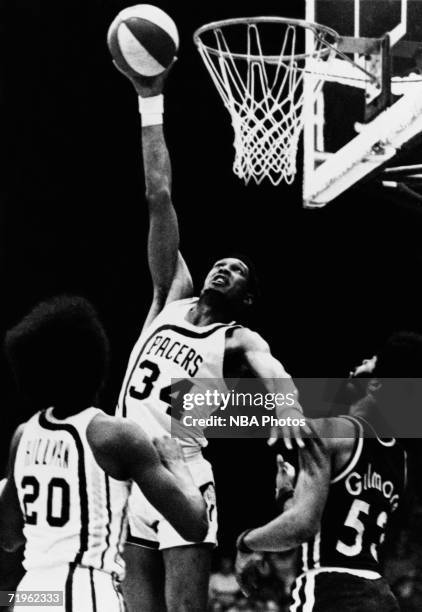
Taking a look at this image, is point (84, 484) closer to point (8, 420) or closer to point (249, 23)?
point (8, 420)

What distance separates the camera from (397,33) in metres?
4.76

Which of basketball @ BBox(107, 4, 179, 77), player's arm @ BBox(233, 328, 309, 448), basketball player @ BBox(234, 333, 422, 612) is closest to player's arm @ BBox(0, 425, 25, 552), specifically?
basketball player @ BBox(234, 333, 422, 612)

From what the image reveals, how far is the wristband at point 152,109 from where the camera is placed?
4.57 metres

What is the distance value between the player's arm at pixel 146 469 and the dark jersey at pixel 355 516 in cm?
71

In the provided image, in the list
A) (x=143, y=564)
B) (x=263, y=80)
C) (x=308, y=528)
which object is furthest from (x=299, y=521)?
(x=263, y=80)

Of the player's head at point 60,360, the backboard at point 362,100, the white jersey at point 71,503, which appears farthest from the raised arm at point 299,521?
the backboard at point 362,100

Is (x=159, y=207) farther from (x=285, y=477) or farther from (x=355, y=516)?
(x=355, y=516)

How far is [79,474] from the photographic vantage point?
2.64 metres

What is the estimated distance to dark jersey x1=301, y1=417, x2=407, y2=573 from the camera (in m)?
3.23

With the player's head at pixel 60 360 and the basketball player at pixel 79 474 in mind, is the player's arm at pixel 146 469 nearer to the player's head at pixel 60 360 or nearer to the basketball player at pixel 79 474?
the basketball player at pixel 79 474

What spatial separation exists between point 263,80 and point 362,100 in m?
0.50

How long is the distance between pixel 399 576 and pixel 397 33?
261 cm

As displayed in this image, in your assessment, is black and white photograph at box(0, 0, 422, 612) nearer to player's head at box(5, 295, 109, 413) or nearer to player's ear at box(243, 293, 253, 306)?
player's ear at box(243, 293, 253, 306)

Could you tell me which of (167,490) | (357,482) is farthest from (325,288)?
(167,490)
